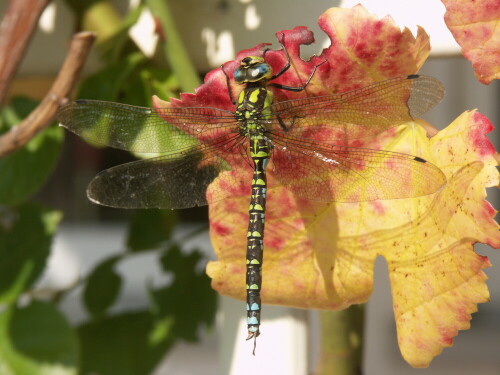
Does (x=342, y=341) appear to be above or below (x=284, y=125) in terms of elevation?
below

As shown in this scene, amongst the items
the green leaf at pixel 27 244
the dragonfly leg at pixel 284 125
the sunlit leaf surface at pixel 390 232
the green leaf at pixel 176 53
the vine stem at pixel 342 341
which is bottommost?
the vine stem at pixel 342 341

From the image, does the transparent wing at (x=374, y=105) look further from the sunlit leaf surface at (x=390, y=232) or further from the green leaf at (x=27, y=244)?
the green leaf at (x=27, y=244)

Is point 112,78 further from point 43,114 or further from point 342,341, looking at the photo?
point 342,341

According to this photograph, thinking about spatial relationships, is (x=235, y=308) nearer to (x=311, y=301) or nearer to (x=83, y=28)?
(x=311, y=301)

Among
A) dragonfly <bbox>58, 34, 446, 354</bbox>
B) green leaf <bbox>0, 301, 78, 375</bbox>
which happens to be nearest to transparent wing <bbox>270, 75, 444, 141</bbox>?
dragonfly <bbox>58, 34, 446, 354</bbox>

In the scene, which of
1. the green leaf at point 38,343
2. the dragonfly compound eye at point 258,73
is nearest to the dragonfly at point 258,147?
the dragonfly compound eye at point 258,73

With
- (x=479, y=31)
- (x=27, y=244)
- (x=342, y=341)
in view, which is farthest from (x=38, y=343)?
(x=479, y=31)
